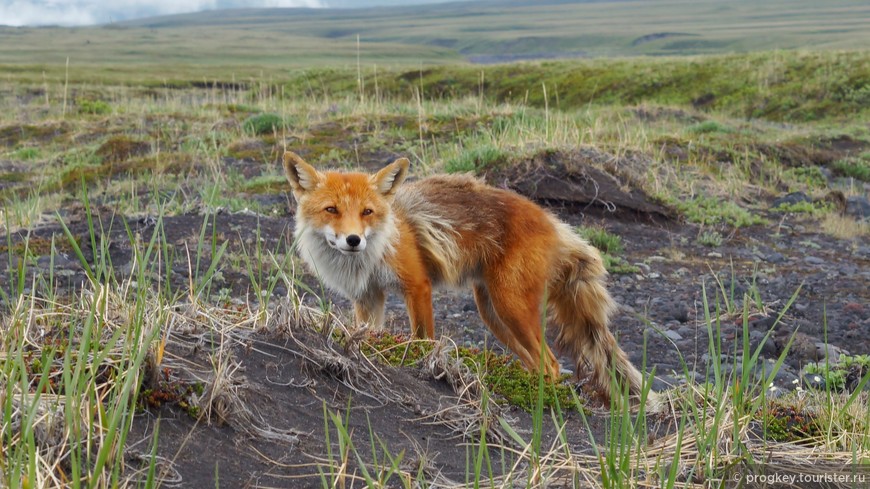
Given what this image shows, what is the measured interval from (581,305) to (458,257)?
905 millimetres

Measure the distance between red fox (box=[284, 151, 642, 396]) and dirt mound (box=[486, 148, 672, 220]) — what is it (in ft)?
13.5

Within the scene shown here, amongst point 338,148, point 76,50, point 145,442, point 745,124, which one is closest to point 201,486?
point 145,442

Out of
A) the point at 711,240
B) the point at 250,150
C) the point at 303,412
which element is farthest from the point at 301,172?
the point at 250,150

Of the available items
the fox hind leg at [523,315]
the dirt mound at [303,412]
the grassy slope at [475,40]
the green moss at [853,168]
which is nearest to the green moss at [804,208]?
the green moss at [853,168]

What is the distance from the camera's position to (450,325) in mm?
7070

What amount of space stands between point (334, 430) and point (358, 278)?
97.9 inches

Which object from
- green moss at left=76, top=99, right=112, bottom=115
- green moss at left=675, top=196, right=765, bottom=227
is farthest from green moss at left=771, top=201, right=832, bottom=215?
green moss at left=76, top=99, right=112, bottom=115

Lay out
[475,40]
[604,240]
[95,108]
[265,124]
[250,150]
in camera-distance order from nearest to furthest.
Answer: [604,240]
[250,150]
[265,124]
[95,108]
[475,40]

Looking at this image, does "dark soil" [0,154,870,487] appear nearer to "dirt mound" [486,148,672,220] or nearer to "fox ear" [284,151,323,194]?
"dirt mound" [486,148,672,220]

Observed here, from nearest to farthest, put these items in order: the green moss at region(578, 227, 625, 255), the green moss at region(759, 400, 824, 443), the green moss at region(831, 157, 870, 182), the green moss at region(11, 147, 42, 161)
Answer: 1. the green moss at region(759, 400, 824, 443)
2. the green moss at region(578, 227, 625, 255)
3. the green moss at region(831, 157, 870, 182)
4. the green moss at region(11, 147, 42, 161)

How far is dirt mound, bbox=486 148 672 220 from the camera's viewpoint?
33.6 feet

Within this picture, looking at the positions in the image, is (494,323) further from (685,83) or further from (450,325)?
(685,83)

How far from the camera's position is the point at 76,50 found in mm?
107062

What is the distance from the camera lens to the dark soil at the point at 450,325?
315 centimetres
